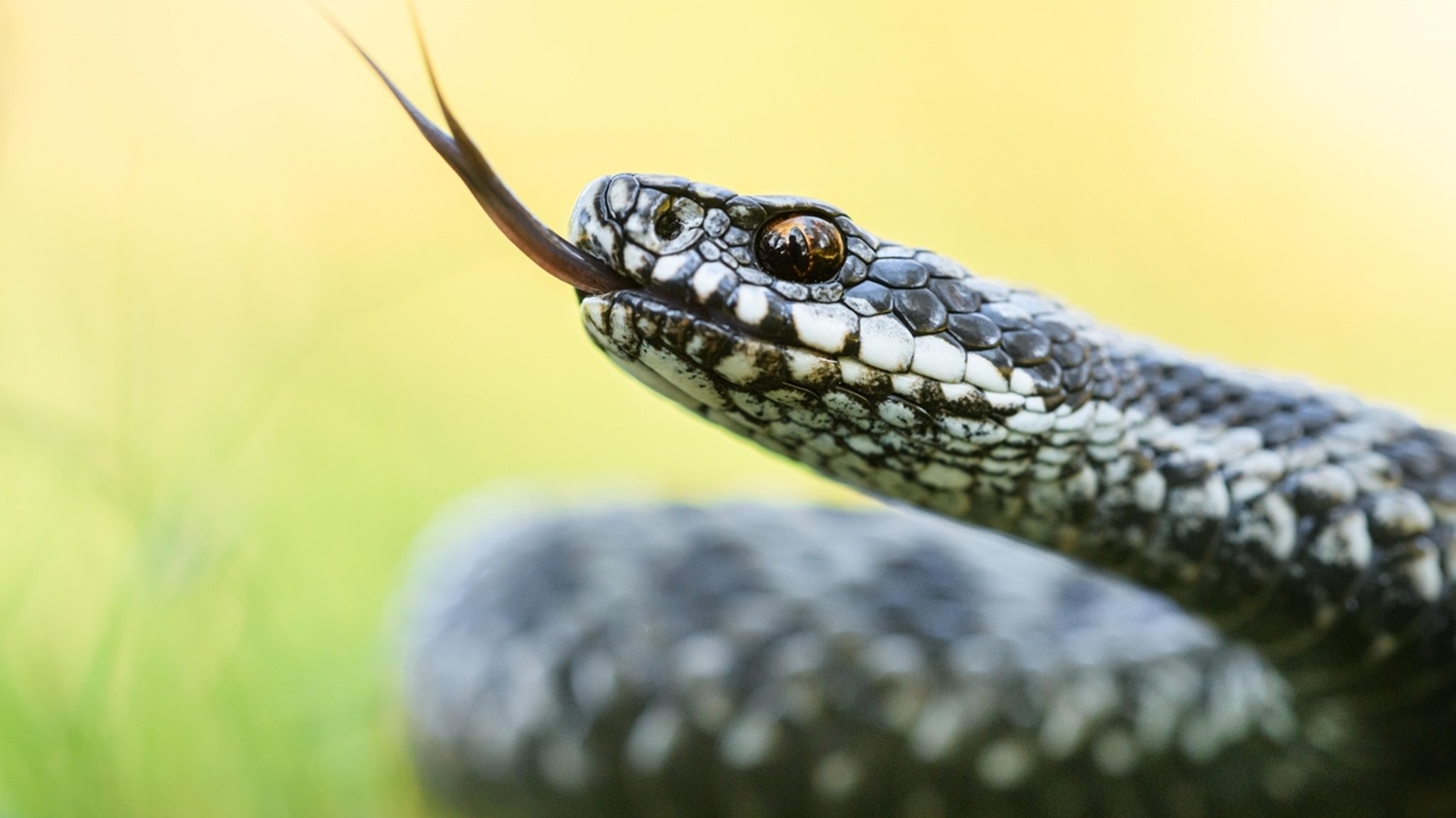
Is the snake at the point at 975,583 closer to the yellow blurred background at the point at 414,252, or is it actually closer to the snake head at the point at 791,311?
the snake head at the point at 791,311

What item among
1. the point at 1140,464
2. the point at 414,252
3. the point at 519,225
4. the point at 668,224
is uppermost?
the point at 414,252

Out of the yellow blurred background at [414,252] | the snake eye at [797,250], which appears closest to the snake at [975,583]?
the snake eye at [797,250]

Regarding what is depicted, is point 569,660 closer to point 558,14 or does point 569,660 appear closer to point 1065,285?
point 1065,285

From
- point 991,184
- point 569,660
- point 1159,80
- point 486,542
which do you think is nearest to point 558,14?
point 991,184

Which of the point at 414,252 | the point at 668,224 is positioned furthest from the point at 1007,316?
the point at 414,252

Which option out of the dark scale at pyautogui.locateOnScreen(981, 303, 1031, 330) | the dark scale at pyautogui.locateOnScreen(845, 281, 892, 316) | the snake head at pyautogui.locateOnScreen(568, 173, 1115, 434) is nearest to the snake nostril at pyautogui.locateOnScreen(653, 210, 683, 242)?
the snake head at pyautogui.locateOnScreen(568, 173, 1115, 434)

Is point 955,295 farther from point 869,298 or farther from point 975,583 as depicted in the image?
point 975,583
